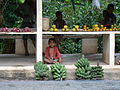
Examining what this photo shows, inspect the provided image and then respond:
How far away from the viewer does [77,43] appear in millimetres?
13641

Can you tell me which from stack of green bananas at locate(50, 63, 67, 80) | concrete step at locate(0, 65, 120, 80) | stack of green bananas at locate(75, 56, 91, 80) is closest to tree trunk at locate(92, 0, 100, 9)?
concrete step at locate(0, 65, 120, 80)

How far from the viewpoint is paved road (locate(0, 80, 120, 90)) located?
21.7 ft

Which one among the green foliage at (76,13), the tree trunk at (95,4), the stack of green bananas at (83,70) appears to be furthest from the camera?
the tree trunk at (95,4)

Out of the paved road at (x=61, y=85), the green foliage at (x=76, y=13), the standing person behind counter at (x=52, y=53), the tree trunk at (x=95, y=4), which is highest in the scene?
the tree trunk at (x=95, y=4)

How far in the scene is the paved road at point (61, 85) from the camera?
6.62 metres

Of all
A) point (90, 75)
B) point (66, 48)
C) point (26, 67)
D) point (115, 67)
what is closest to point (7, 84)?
point (26, 67)

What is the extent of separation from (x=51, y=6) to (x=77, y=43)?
120 inches

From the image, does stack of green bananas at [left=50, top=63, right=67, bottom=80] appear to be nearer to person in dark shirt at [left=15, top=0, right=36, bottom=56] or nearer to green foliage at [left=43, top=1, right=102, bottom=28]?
person in dark shirt at [left=15, top=0, right=36, bottom=56]

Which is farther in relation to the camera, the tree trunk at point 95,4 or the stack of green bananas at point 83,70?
the tree trunk at point 95,4

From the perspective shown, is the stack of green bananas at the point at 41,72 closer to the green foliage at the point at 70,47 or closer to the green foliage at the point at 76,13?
the green foliage at the point at 70,47

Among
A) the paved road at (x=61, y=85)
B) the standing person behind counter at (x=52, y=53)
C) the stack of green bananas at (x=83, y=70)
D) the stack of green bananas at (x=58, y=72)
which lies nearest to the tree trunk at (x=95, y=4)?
the standing person behind counter at (x=52, y=53)

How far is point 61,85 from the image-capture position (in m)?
6.92

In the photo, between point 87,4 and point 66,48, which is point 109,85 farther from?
point 87,4

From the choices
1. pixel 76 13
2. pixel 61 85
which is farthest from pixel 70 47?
pixel 61 85
